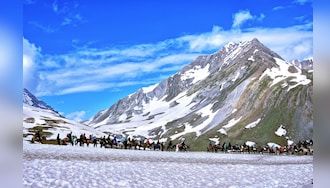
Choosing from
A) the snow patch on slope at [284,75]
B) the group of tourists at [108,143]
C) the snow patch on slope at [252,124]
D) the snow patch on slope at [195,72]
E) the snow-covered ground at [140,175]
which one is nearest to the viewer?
the snow-covered ground at [140,175]

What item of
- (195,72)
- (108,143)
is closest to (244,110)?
(108,143)

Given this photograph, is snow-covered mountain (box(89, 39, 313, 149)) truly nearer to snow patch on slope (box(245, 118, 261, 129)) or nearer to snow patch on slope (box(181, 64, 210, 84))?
snow patch on slope (box(245, 118, 261, 129))

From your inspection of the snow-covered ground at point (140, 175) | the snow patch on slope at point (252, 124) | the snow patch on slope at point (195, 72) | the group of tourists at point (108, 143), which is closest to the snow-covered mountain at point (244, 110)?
the snow patch on slope at point (252, 124)

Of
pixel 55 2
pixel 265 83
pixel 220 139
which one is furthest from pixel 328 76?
pixel 220 139

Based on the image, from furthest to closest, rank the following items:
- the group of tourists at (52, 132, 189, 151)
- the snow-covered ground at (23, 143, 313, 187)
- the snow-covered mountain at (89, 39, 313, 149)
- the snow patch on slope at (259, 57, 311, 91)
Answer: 1. the snow patch on slope at (259, 57, 311, 91)
2. the snow-covered mountain at (89, 39, 313, 149)
3. the group of tourists at (52, 132, 189, 151)
4. the snow-covered ground at (23, 143, 313, 187)

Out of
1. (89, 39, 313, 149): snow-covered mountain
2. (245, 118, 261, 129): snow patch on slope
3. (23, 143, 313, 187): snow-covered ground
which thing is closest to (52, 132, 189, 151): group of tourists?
(89, 39, 313, 149): snow-covered mountain

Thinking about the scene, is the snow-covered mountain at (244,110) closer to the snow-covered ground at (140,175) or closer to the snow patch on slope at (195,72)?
the snow patch on slope at (195,72)

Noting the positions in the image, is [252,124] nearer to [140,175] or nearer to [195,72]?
[195,72]

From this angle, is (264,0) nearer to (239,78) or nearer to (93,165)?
(93,165)

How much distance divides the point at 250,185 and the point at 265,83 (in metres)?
30.3

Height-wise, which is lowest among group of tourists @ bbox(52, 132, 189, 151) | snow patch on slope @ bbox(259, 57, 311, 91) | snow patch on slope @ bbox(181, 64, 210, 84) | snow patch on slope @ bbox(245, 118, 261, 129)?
group of tourists @ bbox(52, 132, 189, 151)

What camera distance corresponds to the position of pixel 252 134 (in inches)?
1489

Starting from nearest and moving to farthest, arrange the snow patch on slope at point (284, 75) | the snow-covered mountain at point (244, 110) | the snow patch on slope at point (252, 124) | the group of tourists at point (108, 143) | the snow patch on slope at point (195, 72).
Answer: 1. the snow patch on slope at point (195, 72)
2. the group of tourists at point (108, 143)
3. the snow-covered mountain at point (244, 110)
4. the snow patch on slope at point (284, 75)
5. the snow patch on slope at point (252, 124)

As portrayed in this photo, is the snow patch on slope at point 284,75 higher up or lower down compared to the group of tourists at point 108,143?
higher up
